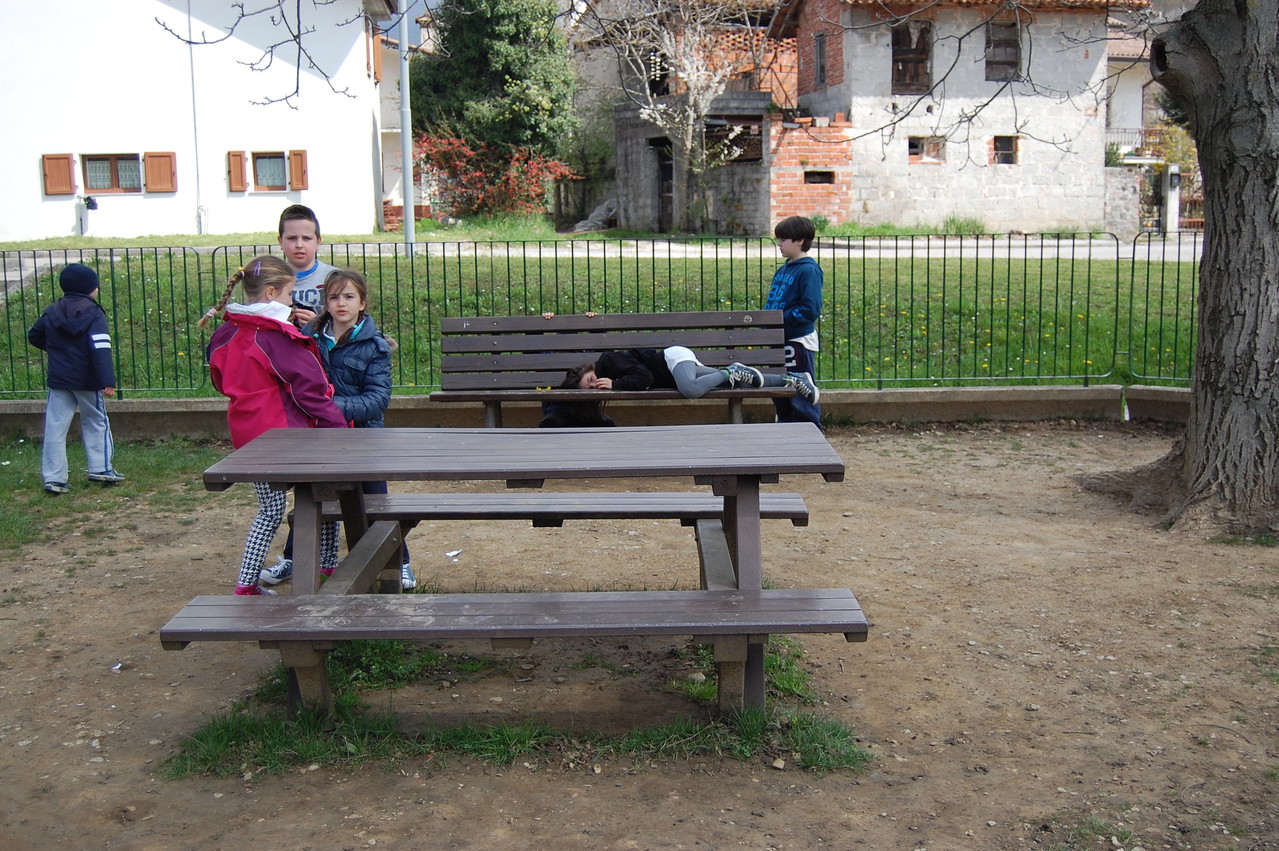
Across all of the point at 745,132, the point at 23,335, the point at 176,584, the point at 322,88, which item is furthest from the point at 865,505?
the point at 745,132

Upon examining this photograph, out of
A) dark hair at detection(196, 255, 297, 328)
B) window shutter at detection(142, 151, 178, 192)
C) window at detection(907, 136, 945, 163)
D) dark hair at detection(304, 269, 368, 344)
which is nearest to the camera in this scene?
dark hair at detection(196, 255, 297, 328)

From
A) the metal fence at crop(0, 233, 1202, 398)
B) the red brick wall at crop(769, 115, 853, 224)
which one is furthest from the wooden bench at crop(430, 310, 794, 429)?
the red brick wall at crop(769, 115, 853, 224)

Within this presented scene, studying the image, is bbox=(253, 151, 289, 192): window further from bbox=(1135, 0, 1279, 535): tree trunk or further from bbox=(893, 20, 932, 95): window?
bbox=(1135, 0, 1279, 535): tree trunk

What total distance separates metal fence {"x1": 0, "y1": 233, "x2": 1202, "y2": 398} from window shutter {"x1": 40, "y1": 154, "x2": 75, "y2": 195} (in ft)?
36.4

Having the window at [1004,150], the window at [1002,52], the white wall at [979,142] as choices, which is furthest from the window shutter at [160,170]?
the window at [1002,52]

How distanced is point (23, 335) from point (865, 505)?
8.06 m

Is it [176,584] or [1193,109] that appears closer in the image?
[176,584]

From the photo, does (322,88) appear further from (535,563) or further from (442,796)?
(442,796)

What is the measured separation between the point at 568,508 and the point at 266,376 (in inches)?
50.6

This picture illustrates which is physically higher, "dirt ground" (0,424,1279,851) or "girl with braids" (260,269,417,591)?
"girl with braids" (260,269,417,591)

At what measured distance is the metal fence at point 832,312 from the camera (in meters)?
9.51

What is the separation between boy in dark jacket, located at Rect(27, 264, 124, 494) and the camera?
281 inches

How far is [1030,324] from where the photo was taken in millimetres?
10875

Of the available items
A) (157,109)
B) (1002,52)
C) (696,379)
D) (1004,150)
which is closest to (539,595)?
(696,379)
